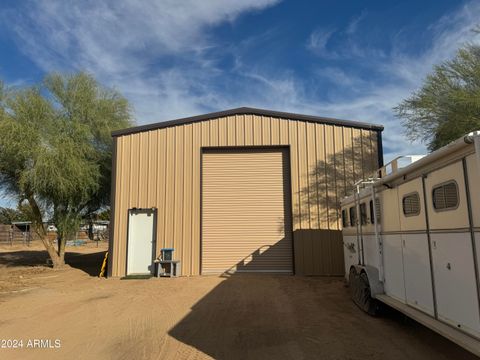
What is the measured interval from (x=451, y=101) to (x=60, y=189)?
15.6m

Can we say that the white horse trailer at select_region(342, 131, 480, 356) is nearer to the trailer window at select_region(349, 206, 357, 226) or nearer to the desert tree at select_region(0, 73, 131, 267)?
the trailer window at select_region(349, 206, 357, 226)

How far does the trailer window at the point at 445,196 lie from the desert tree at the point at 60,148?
14440 mm

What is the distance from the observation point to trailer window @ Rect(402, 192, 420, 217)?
5492 millimetres

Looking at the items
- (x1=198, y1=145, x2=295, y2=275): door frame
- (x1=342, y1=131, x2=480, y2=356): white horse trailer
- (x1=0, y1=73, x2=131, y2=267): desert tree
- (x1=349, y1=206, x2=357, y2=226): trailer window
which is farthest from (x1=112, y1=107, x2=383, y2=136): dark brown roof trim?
(x1=342, y1=131, x2=480, y2=356): white horse trailer

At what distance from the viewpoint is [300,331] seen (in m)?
6.55

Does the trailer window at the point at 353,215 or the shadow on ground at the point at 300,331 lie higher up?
the trailer window at the point at 353,215

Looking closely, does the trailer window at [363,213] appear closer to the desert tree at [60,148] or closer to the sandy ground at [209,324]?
the sandy ground at [209,324]

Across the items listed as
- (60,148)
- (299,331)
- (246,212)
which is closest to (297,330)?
(299,331)

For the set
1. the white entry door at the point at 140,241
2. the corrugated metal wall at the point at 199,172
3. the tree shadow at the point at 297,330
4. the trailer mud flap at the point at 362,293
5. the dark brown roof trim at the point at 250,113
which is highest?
the dark brown roof trim at the point at 250,113

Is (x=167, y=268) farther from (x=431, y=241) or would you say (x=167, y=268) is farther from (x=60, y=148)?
(x=431, y=241)

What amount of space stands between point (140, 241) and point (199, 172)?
335cm

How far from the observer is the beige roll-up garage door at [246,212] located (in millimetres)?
14180

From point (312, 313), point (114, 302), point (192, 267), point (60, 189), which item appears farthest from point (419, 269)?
point (60, 189)

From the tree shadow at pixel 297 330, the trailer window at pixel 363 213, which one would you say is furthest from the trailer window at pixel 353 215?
the tree shadow at pixel 297 330
